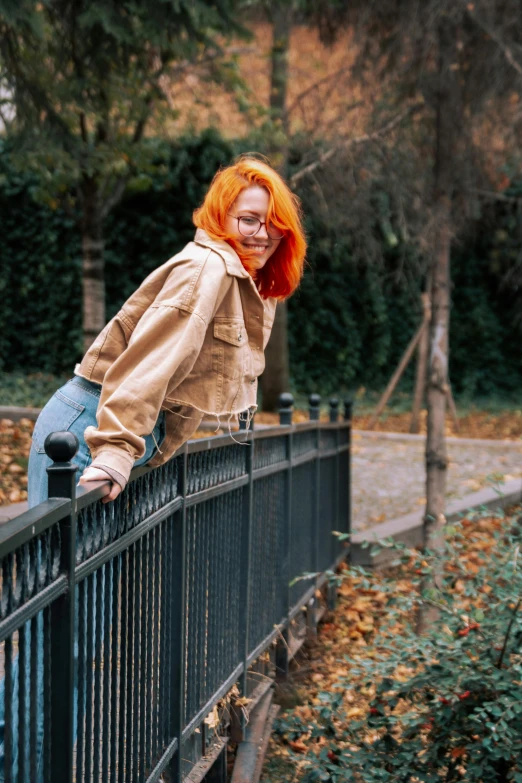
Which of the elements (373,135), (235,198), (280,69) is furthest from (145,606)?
(280,69)

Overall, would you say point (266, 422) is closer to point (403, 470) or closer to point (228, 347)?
point (403, 470)

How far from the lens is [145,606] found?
104 inches

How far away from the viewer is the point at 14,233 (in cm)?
1541

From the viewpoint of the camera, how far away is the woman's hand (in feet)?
6.97

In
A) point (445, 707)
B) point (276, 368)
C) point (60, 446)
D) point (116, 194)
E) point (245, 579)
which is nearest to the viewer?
point (60, 446)

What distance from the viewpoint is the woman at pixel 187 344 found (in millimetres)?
2309

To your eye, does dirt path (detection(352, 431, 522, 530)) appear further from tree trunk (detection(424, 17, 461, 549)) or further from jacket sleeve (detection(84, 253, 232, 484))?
jacket sleeve (detection(84, 253, 232, 484))

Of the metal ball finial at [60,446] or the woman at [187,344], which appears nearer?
the metal ball finial at [60,446]

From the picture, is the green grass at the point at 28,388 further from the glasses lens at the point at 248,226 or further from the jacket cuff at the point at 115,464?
the jacket cuff at the point at 115,464

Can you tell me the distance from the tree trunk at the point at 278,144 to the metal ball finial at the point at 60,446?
6103 millimetres

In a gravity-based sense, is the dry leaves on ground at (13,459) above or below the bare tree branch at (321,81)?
below

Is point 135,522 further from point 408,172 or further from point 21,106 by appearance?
point 408,172

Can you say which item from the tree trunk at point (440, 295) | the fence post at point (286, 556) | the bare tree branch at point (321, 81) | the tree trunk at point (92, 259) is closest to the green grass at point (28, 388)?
the tree trunk at point (92, 259)

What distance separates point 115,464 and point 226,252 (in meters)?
0.79
